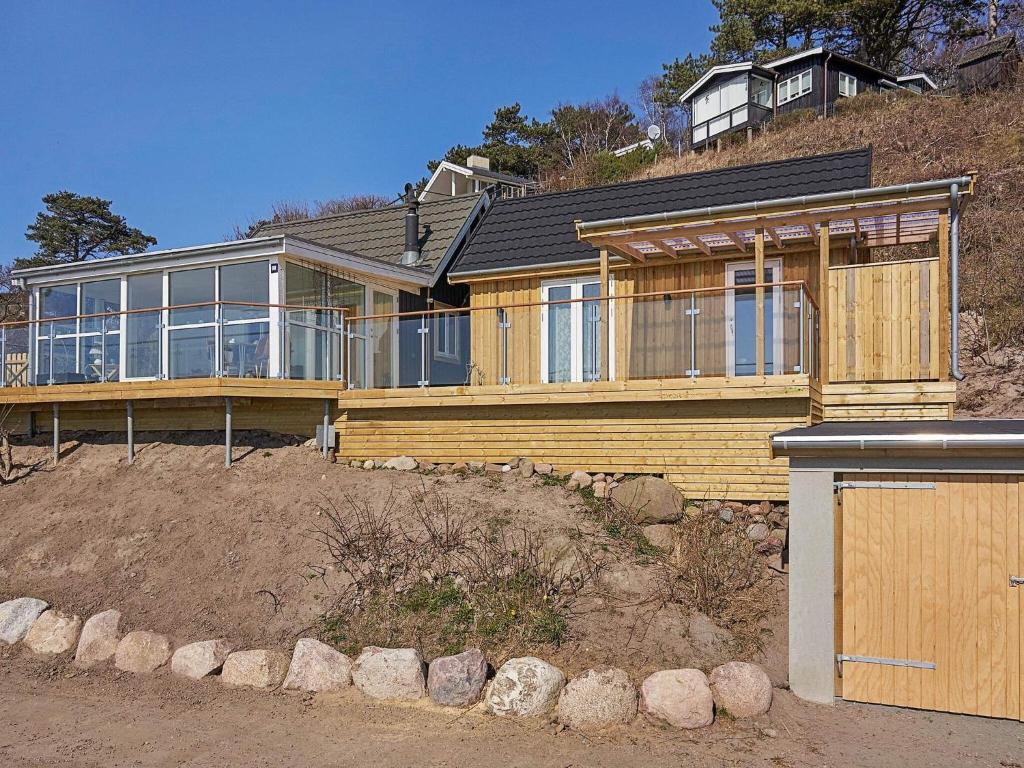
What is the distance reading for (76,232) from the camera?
133 feet

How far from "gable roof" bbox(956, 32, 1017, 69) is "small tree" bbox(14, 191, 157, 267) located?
3474cm

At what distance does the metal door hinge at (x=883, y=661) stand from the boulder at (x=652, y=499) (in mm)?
3265

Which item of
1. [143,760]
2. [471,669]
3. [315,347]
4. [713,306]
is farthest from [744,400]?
[143,760]

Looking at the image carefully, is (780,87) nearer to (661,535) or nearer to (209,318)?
(209,318)

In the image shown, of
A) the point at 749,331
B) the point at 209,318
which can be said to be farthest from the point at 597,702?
the point at 209,318

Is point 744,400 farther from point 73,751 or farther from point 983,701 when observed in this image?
point 73,751

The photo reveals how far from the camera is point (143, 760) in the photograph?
7.71 metres

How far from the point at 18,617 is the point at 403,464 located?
17.3 feet

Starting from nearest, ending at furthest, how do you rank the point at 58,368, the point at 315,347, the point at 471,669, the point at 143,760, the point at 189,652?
the point at 143,760 → the point at 471,669 → the point at 189,652 → the point at 315,347 → the point at 58,368

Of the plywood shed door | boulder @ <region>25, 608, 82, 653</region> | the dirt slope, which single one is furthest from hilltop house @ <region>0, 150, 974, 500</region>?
boulder @ <region>25, 608, 82, 653</region>

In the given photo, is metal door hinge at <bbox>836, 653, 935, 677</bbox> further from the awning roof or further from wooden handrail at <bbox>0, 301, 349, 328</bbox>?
wooden handrail at <bbox>0, 301, 349, 328</bbox>

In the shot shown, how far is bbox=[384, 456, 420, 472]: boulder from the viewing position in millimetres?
13383

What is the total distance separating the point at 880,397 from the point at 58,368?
1363 centimetres

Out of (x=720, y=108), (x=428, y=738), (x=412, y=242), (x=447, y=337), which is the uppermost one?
(x=720, y=108)
